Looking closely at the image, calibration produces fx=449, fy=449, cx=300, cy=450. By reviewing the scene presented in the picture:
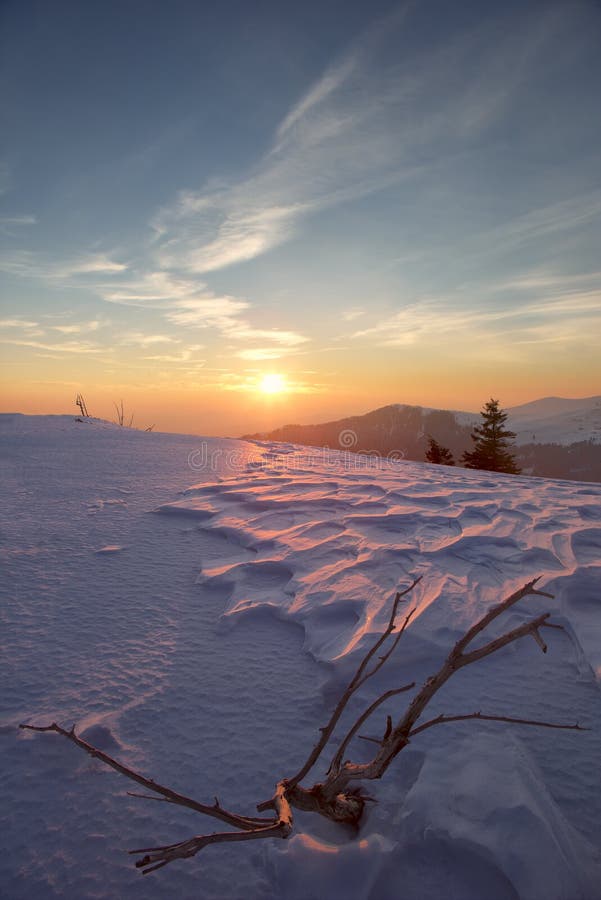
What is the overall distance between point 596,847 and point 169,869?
1.02 m

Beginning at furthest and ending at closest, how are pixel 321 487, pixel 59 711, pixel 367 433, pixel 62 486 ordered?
pixel 367 433
pixel 321 487
pixel 62 486
pixel 59 711

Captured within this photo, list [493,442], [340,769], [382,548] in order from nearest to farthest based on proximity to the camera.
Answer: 1. [340,769]
2. [382,548]
3. [493,442]

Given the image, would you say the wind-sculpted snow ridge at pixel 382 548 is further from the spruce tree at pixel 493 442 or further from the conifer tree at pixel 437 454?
the spruce tree at pixel 493 442

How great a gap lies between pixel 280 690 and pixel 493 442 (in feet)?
96.5

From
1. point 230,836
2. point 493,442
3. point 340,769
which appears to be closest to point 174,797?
point 230,836

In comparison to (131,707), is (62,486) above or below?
above

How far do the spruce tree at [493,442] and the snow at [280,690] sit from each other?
26.0 metres

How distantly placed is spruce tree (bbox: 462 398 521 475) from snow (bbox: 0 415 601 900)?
26.0 metres

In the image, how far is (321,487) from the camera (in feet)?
14.8

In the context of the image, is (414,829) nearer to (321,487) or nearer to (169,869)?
(169,869)

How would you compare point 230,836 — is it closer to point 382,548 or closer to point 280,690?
point 280,690

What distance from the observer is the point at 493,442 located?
93.0ft

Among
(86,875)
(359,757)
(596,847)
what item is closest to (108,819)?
(86,875)

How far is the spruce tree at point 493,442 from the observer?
27797 millimetres
